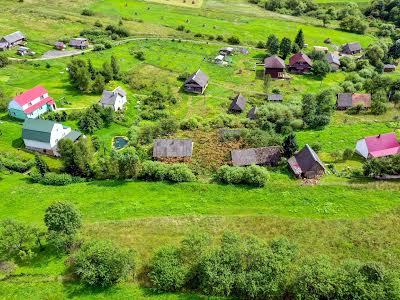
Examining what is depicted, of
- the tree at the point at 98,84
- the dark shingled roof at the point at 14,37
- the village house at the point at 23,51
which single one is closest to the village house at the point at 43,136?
the tree at the point at 98,84

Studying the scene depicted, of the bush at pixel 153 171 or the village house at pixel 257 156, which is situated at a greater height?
the village house at pixel 257 156

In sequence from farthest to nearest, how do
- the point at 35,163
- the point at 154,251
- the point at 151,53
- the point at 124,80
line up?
the point at 151,53 → the point at 124,80 → the point at 35,163 → the point at 154,251

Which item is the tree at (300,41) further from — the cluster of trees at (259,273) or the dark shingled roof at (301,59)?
the cluster of trees at (259,273)

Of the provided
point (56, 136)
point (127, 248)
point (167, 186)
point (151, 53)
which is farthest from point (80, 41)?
point (127, 248)

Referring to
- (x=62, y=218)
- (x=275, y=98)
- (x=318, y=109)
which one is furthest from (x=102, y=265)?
(x=275, y=98)

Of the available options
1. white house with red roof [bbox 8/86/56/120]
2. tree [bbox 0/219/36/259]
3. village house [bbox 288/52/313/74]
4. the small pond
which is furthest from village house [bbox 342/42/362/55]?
tree [bbox 0/219/36/259]

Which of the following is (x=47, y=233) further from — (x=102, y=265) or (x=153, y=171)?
(x=153, y=171)

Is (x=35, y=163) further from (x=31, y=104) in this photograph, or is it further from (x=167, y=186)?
(x=167, y=186)
